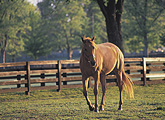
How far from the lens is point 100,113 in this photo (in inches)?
319

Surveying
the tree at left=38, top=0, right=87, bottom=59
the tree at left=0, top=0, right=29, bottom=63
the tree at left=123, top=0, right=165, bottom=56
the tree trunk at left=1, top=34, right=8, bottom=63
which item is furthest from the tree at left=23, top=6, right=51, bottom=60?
the tree at left=123, top=0, right=165, bottom=56

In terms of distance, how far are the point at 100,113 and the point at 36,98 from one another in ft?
19.7

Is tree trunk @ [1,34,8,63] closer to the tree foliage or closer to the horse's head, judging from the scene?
the tree foliage

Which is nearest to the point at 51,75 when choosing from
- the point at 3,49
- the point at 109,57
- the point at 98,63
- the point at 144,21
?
the point at 109,57

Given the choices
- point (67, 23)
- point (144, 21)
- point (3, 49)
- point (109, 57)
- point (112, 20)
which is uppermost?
point (67, 23)

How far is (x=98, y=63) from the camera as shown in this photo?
789 centimetres

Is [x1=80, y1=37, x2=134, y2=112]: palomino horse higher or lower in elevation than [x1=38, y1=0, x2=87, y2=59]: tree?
lower

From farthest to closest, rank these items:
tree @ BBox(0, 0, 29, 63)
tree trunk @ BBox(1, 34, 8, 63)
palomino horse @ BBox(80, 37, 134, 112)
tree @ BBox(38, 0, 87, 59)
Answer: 1. tree @ BBox(38, 0, 87, 59)
2. tree trunk @ BBox(1, 34, 8, 63)
3. tree @ BBox(0, 0, 29, 63)
4. palomino horse @ BBox(80, 37, 134, 112)

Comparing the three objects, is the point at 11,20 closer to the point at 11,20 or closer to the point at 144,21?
the point at 11,20

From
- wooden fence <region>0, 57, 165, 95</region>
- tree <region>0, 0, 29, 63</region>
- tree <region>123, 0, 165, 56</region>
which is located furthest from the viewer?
tree <region>123, 0, 165, 56</region>

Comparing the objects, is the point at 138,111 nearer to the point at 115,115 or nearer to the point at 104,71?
the point at 115,115

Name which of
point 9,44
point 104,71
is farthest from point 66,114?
point 9,44

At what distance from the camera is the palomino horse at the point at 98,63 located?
7401 mm

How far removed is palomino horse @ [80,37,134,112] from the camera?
291 inches
